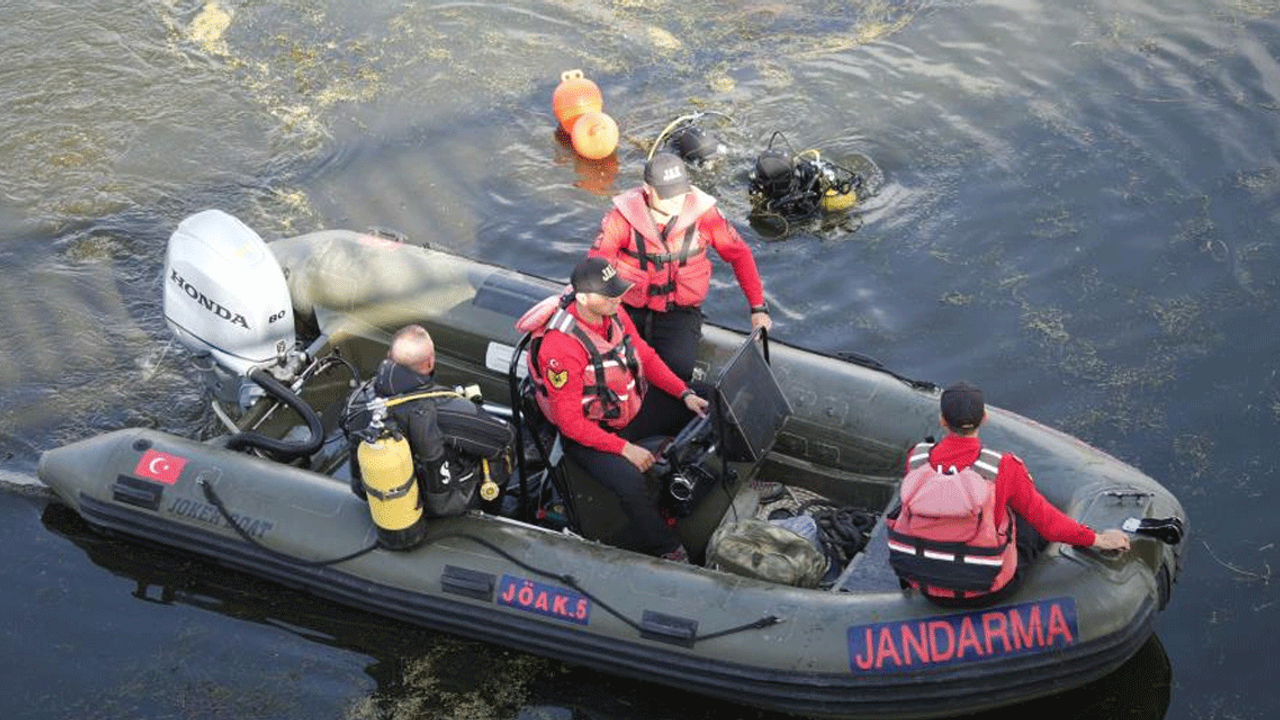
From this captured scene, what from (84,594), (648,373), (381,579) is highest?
(648,373)

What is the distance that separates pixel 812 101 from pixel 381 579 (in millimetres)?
4519

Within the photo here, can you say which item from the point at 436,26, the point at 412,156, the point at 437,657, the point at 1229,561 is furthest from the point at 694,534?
the point at 436,26

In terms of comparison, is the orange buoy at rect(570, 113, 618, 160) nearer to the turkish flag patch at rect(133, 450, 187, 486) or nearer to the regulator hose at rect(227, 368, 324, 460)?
the regulator hose at rect(227, 368, 324, 460)

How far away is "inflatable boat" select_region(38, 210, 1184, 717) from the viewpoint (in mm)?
4621

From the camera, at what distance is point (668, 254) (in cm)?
550

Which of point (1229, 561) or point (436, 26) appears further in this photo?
point (436, 26)

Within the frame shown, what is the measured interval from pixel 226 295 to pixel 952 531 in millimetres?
2960

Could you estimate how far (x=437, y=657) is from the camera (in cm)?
532

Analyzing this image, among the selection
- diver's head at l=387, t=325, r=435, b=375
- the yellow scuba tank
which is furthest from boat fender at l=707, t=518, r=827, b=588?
the yellow scuba tank

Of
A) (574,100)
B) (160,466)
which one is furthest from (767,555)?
(574,100)

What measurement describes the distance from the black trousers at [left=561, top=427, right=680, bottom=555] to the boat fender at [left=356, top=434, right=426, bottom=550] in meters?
0.56

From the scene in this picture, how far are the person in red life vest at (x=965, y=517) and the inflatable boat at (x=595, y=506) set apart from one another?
181 mm

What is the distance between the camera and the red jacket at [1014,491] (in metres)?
4.31

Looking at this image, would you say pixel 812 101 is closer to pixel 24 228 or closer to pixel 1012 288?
pixel 1012 288
